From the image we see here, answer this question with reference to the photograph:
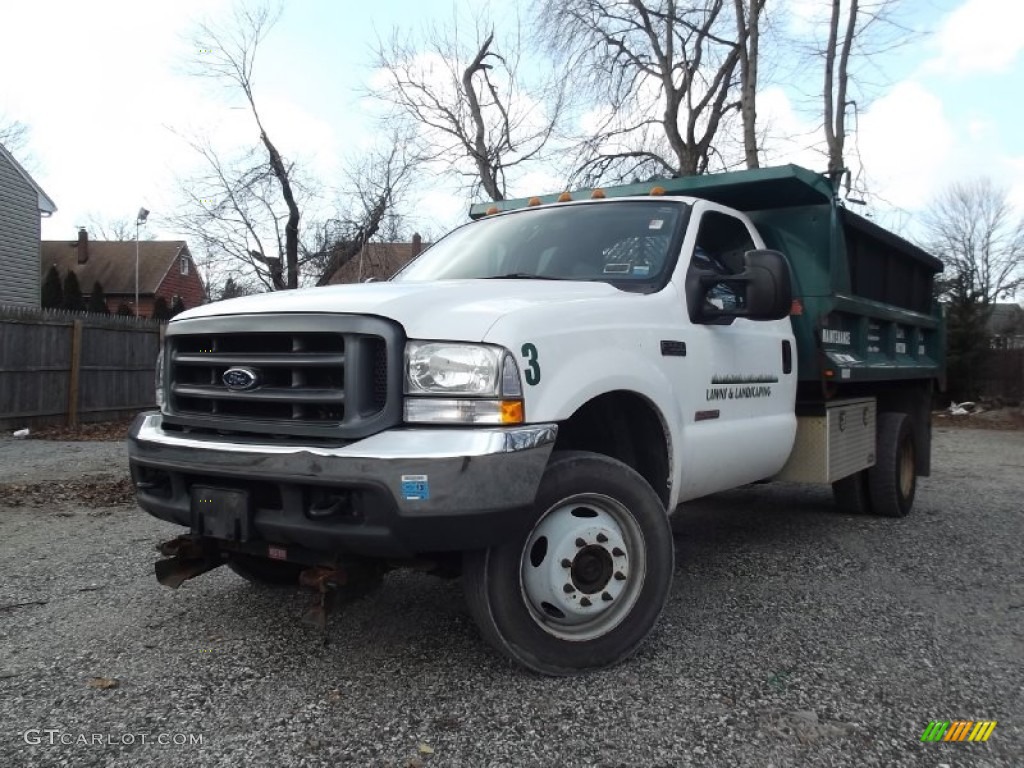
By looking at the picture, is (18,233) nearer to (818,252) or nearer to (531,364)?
(818,252)

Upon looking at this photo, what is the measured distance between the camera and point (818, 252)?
532 cm

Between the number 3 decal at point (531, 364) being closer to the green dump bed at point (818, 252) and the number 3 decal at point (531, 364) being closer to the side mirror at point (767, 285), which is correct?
the side mirror at point (767, 285)

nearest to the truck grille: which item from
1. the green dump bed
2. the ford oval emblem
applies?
the ford oval emblem

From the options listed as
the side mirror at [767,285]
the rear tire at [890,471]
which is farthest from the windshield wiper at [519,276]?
the rear tire at [890,471]

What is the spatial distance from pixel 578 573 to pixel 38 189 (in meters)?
25.9

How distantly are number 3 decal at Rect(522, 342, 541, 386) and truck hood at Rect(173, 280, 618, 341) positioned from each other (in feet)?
0.51

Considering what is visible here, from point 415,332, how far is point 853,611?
2705 millimetres

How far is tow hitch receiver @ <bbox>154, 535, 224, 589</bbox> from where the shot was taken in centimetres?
345

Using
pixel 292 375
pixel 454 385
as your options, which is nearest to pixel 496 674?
pixel 454 385

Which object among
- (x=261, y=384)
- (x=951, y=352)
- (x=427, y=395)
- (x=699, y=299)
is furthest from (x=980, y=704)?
(x=951, y=352)

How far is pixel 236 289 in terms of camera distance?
2742cm

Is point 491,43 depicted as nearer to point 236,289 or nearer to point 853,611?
point 236,289

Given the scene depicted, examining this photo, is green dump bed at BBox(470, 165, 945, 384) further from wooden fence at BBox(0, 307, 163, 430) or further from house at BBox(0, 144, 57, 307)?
house at BBox(0, 144, 57, 307)

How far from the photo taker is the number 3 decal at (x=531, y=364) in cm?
295
